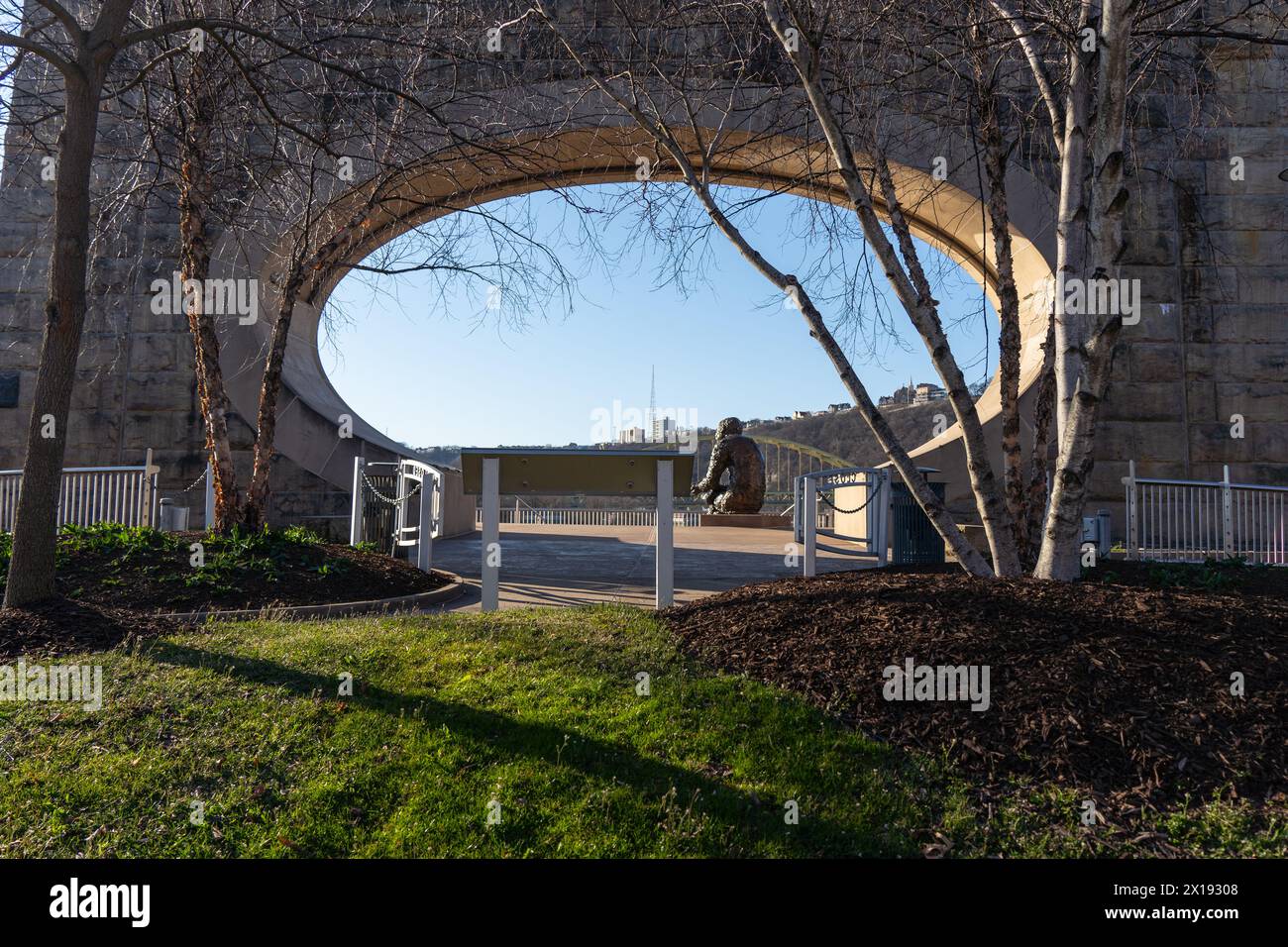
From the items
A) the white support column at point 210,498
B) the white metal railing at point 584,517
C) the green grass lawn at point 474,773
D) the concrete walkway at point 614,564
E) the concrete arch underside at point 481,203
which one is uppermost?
the concrete arch underside at point 481,203

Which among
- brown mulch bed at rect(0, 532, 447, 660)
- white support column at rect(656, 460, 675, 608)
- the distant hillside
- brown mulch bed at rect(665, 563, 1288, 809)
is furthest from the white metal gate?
the distant hillside

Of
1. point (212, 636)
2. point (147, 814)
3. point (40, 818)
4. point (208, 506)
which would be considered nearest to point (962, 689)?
point (147, 814)

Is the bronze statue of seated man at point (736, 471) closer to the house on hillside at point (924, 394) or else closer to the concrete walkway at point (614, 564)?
the concrete walkway at point (614, 564)

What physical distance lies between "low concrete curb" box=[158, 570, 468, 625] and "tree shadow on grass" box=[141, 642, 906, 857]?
1.66 metres

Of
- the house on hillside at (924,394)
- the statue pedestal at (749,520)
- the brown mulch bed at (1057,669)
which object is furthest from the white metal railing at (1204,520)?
the house on hillside at (924,394)

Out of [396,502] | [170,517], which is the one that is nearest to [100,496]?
[170,517]

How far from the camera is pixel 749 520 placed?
64.4 feet

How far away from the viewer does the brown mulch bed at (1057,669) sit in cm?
350

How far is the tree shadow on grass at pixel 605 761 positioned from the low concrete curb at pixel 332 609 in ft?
5.44

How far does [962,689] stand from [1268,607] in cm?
260

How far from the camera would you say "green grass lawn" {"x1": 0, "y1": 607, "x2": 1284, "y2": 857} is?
3.04 meters

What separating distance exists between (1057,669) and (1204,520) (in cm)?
992

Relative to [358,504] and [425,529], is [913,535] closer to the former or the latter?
[425,529]

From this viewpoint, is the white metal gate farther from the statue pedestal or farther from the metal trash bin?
the statue pedestal
